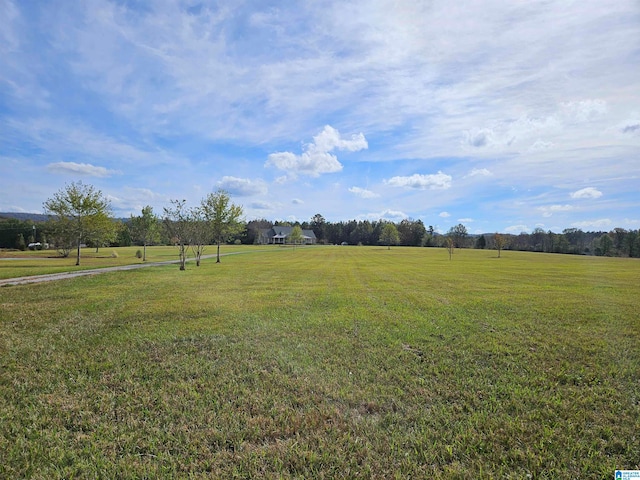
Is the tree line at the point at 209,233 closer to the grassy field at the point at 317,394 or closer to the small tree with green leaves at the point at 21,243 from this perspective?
the small tree with green leaves at the point at 21,243

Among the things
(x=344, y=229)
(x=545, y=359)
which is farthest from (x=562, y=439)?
(x=344, y=229)

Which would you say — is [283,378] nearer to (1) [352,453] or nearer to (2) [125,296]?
(1) [352,453]

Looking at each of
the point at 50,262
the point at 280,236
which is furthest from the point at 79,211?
the point at 280,236

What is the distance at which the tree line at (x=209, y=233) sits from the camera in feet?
86.5

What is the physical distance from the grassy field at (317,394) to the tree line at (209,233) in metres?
16.4

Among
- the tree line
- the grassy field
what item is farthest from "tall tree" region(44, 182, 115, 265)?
the grassy field

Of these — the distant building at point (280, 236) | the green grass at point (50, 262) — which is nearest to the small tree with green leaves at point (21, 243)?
the green grass at point (50, 262)

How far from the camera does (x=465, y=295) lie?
41.1 ft

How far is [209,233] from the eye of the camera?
89.2 feet

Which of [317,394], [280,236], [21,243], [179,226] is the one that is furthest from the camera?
[280,236]

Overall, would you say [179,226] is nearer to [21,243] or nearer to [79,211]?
[79,211]

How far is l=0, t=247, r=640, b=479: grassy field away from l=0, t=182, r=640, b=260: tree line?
53.7ft

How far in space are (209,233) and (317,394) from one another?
24.8 metres

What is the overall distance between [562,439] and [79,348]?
25.3 feet
